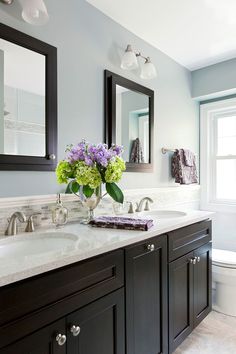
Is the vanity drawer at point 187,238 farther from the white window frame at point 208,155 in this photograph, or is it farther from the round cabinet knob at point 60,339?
the white window frame at point 208,155

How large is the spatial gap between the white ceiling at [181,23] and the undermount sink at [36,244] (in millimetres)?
1591

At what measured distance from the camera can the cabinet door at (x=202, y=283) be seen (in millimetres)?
1861

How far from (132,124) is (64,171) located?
913 mm

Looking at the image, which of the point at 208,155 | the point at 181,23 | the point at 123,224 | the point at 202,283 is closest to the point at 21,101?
the point at 123,224

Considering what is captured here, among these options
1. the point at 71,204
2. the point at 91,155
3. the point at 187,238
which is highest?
the point at 91,155

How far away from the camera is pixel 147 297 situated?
54.5 inches

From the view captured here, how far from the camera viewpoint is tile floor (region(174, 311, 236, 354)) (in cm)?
175

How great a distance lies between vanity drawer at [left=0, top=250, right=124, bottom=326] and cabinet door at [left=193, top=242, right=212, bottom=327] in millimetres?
891

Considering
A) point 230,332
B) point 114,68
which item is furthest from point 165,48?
point 230,332

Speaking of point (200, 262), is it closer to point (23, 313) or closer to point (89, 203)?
point (89, 203)

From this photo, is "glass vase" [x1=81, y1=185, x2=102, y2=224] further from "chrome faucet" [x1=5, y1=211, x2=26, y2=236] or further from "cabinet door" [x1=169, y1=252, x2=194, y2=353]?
"cabinet door" [x1=169, y1=252, x2=194, y2=353]

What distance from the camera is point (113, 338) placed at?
1164 mm

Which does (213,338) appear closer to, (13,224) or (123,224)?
(123,224)

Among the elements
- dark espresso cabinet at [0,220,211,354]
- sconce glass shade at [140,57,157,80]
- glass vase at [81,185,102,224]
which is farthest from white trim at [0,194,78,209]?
sconce glass shade at [140,57,157,80]
